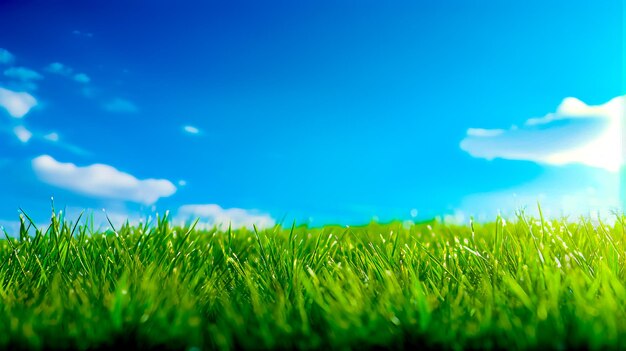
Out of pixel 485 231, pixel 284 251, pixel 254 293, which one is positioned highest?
pixel 485 231

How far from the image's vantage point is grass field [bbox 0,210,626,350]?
1.89 metres

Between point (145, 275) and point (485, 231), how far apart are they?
131 inches

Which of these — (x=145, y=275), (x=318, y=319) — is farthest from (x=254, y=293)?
(x=145, y=275)

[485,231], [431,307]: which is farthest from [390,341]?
[485,231]

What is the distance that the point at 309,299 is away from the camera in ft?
7.86

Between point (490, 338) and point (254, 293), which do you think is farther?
point (254, 293)

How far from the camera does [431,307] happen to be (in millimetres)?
2146

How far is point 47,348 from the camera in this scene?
6.33 ft

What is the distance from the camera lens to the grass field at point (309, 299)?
6.21 feet

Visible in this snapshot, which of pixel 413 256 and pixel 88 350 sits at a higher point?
pixel 413 256

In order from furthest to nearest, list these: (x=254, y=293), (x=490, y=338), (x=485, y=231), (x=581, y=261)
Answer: (x=485, y=231), (x=581, y=261), (x=254, y=293), (x=490, y=338)

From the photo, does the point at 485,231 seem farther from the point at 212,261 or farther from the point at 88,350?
the point at 88,350

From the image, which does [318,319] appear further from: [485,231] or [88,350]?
[485,231]

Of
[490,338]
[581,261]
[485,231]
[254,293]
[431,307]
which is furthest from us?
[485,231]
